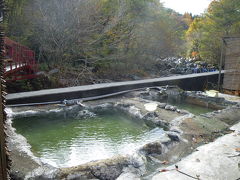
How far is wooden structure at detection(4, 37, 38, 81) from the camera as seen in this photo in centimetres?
698

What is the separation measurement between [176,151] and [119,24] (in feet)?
32.4

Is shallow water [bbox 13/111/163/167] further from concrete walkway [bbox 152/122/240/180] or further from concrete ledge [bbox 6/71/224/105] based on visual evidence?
concrete walkway [bbox 152/122/240/180]

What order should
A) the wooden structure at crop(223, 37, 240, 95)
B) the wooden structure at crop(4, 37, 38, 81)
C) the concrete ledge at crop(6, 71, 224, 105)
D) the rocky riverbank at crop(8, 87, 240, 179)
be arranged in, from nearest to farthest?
the rocky riverbank at crop(8, 87, 240, 179) → the concrete ledge at crop(6, 71, 224, 105) → the wooden structure at crop(4, 37, 38, 81) → the wooden structure at crop(223, 37, 240, 95)

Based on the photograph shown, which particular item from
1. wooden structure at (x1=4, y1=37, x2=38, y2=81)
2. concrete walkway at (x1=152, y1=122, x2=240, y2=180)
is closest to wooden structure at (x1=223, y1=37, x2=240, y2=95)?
concrete walkway at (x1=152, y1=122, x2=240, y2=180)

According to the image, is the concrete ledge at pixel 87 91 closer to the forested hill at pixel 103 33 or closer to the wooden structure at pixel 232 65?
the wooden structure at pixel 232 65

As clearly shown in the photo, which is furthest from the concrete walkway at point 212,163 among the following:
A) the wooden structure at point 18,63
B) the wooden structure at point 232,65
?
the wooden structure at point 232,65

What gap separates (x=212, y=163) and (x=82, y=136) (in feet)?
9.03

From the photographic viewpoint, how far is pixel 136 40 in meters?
14.5

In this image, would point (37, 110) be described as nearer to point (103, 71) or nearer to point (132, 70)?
point (103, 71)

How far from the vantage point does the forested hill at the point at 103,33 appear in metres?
10.4

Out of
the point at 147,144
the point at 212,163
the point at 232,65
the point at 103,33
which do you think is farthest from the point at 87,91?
the point at 232,65

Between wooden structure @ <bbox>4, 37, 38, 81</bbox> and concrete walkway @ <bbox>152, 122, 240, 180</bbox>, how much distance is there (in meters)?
5.18

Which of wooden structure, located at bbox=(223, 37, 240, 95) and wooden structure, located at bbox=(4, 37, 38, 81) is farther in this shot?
wooden structure, located at bbox=(223, 37, 240, 95)

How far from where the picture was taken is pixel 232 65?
9.44m
